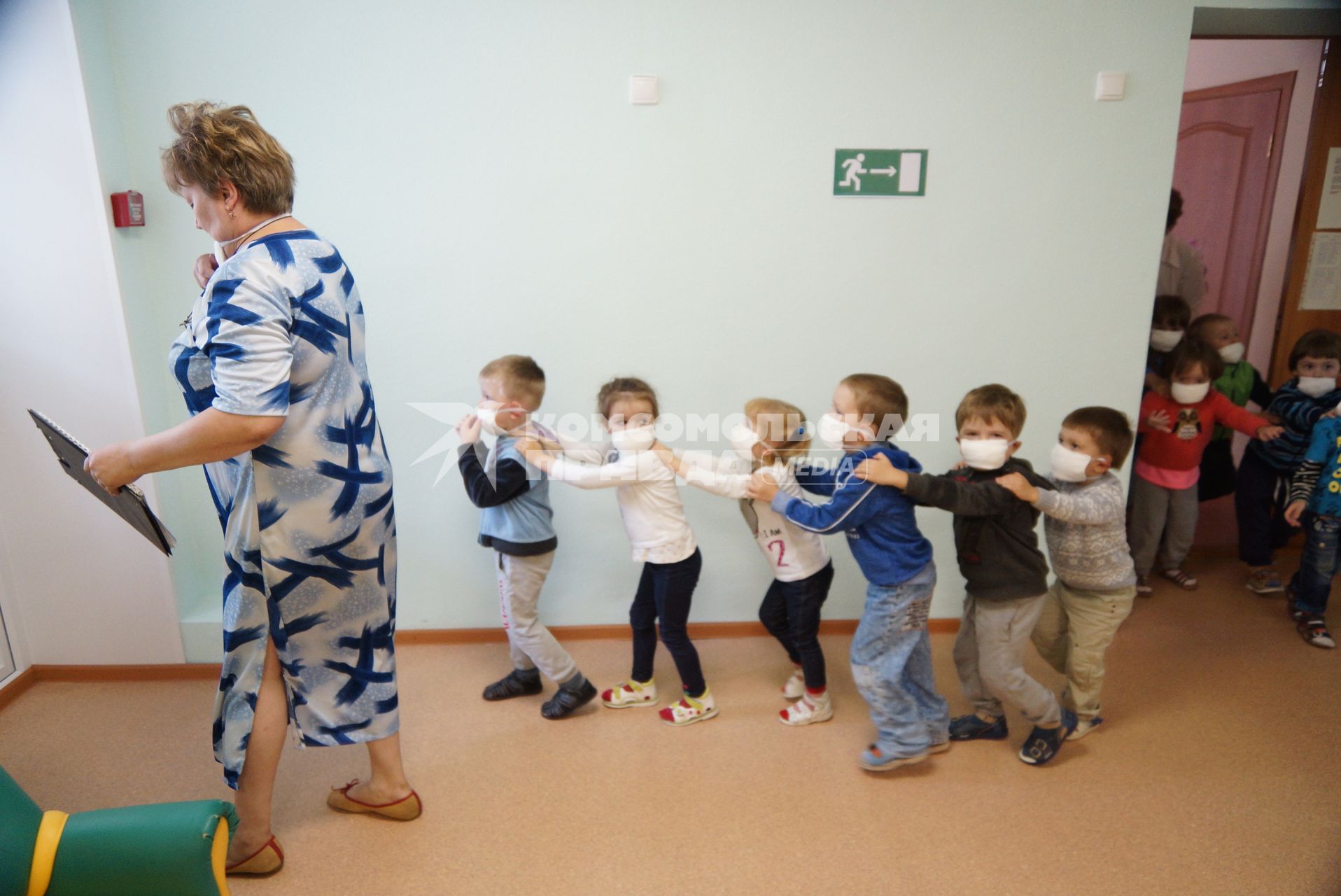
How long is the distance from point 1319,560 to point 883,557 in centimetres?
→ 197

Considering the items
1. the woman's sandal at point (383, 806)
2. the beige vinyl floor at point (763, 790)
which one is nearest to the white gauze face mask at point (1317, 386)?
the beige vinyl floor at point (763, 790)

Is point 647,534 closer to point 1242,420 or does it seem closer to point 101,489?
point 101,489

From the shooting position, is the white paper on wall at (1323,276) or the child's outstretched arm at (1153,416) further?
the white paper on wall at (1323,276)

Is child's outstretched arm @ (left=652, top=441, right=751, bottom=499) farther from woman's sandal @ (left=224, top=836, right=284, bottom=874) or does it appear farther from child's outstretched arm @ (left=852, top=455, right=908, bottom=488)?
woman's sandal @ (left=224, top=836, right=284, bottom=874)

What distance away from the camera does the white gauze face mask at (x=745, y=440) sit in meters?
2.14

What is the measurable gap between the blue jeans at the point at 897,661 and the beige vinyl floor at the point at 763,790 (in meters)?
0.14

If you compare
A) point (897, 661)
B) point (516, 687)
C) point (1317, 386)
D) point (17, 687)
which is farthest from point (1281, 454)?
point (17, 687)

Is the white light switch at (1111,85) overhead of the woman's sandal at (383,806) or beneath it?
overhead

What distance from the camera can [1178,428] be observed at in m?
3.09

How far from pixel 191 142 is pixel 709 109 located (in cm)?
153

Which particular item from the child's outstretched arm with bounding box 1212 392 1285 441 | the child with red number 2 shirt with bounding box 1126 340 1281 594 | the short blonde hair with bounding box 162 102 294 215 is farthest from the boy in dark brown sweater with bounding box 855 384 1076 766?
the child's outstretched arm with bounding box 1212 392 1285 441

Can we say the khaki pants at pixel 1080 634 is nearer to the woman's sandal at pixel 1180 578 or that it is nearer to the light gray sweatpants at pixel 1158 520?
the light gray sweatpants at pixel 1158 520

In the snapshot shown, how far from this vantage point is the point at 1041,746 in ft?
7.04

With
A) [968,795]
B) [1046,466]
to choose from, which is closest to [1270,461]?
[1046,466]
